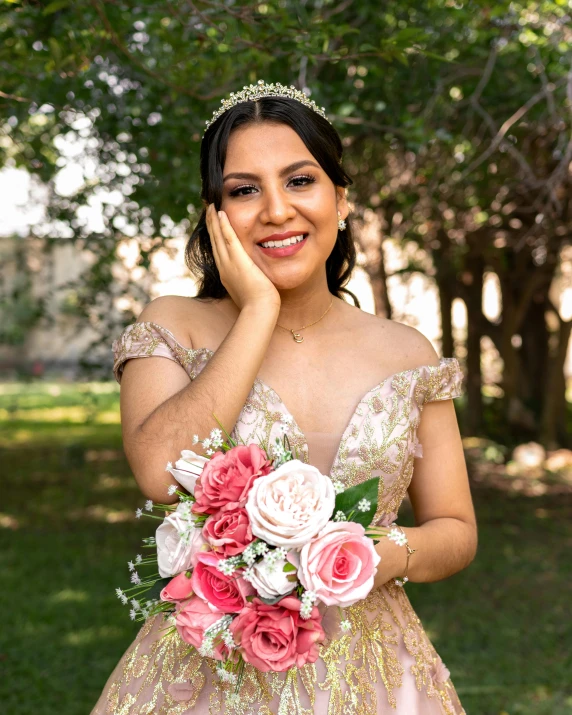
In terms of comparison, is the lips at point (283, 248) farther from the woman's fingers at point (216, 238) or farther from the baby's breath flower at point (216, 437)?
the baby's breath flower at point (216, 437)

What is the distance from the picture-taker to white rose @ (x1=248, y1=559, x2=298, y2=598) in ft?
5.02

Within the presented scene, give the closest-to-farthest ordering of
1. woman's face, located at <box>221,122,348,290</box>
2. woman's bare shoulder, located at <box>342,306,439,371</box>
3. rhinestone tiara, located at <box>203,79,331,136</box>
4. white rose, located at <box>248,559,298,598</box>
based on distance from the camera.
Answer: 1. white rose, located at <box>248,559,298,598</box>
2. woman's face, located at <box>221,122,348,290</box>
3. rhinestone tiara, located at <box>203,79,331,136</box>
4. woman's bare shoulder, located at <box>342,306,439,371</box>

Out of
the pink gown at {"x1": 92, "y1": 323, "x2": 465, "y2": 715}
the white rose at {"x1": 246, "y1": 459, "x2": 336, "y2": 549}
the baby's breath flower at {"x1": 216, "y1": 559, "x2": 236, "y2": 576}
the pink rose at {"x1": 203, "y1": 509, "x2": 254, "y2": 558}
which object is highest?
the white rose at {"x1": 246, "y1": 459, "x2": 336, "y2": 549}

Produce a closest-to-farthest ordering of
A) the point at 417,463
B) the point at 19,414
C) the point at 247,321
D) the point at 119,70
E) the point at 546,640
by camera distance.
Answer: the point at 247,321
the point at 417,463
the point at 119,70
the point at 546,640
the point at 19,414

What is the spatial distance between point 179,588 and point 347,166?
5.49 meters

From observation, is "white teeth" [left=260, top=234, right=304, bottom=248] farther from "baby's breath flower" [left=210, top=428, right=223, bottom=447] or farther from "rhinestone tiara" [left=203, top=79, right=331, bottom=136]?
"baby's breath flower" [left=210, top=428, right=223, bottom=447]

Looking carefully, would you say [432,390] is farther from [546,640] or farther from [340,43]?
[546,640]

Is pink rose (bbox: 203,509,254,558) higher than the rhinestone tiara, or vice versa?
the rhinestone tiara

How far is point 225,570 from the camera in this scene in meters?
1.55

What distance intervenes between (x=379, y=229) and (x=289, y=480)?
230 inches

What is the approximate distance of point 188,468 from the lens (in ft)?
5.77

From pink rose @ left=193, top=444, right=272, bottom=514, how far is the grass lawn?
12.3 ft

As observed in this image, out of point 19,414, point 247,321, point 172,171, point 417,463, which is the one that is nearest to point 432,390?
point 417,463

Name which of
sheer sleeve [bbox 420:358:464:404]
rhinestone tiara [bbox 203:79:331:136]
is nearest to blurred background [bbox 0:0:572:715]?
rhinestone tiara [bbox 203:79:331:136]
